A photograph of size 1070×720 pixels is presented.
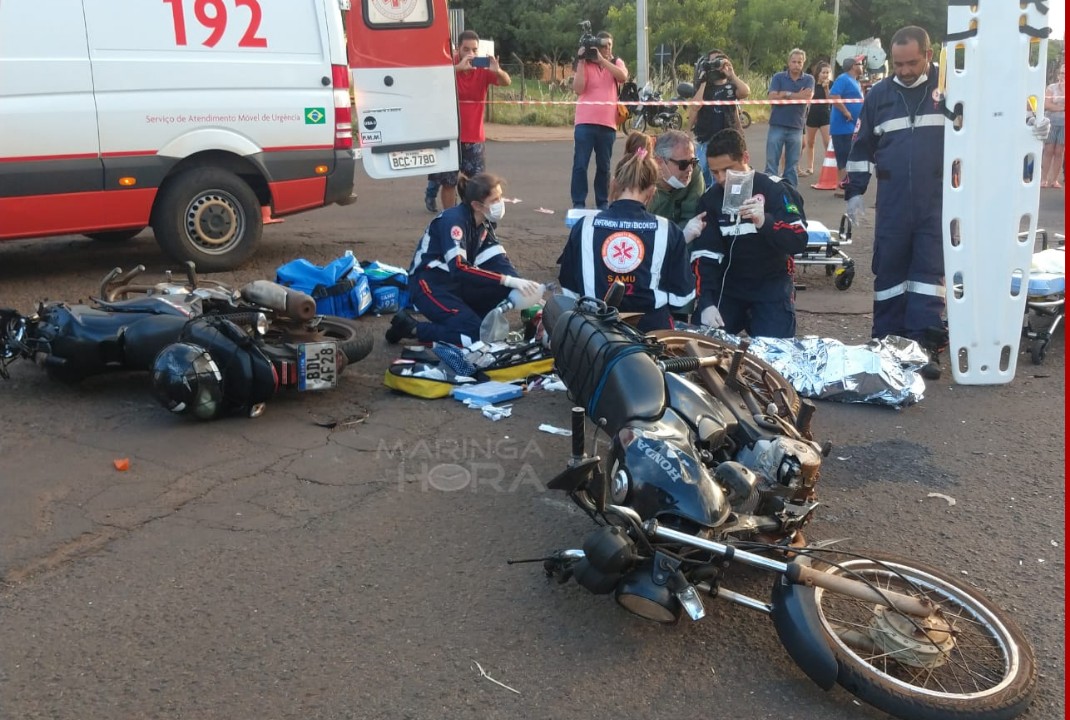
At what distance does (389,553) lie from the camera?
3.94 m

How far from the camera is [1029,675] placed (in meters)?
3.01

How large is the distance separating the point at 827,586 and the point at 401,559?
1.66 metres

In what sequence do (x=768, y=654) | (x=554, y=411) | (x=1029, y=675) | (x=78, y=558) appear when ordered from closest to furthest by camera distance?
(x=1029, y=675) < (x=768, y=654) < (x=78, y=558) < (x=554, y=411)

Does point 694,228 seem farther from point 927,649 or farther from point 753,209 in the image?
point 927,649

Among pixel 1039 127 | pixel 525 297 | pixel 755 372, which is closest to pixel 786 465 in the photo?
pixel 755 372

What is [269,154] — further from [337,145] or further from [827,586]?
[827,586]

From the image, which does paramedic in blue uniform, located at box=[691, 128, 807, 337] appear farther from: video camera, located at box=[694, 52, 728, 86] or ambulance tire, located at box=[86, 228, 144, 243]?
ambulance tire, located at box=[86, 228, 144, 243]

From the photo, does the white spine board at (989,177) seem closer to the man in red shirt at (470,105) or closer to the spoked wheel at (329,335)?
the spoked wheel at (329,335)

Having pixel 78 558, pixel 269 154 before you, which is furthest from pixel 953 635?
pixel 269 154

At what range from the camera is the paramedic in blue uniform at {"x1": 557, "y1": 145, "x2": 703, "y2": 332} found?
5500mm

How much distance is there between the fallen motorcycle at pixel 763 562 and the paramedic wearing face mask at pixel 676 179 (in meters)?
3.21

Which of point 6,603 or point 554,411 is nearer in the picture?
point 6,603

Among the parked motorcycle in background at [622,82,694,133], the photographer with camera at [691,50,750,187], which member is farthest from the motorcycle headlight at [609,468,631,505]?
the parked motorcycle in background at [622,82,694,133]

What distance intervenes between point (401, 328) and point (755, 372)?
2.77 metres
